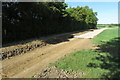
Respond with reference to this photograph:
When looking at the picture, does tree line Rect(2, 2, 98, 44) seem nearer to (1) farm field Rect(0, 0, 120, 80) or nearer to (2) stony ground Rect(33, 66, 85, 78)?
(1) farm field Rect(0, 0, 120, 80)

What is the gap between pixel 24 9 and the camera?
40.0 feet

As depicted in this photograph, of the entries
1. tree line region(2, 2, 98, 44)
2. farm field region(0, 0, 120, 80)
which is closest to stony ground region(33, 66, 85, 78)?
farm field region(0, 0, 120, 80)

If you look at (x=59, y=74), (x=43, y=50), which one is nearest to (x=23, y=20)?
(x=43, y=50)

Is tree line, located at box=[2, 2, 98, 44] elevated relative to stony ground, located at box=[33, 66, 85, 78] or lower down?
elevated

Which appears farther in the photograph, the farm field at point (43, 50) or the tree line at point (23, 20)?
the tree line at point (23, 20)

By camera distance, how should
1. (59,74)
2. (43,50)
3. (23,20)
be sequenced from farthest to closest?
(23,20) < (43,50) < (59,74)

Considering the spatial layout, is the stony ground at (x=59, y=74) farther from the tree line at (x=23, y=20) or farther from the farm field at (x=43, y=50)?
the tree line at (x=23, y=20)

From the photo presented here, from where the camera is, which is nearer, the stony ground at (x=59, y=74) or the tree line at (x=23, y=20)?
the stony ground at (x=59, y=74)

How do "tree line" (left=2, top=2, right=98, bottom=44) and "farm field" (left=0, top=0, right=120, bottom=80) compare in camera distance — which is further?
"tree line" (left=2, top=2, right=98, bottom=44)

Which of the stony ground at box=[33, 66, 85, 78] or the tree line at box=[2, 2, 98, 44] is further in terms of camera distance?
the tree line at box=[2, 2, 98, 44]

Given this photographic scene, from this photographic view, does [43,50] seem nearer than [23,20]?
Yes

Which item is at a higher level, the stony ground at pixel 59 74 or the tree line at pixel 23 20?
the tree line at pixel 23 20

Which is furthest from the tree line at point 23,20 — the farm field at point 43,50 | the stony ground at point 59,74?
the stony ground at point 59,74

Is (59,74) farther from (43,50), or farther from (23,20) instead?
(23,20)
